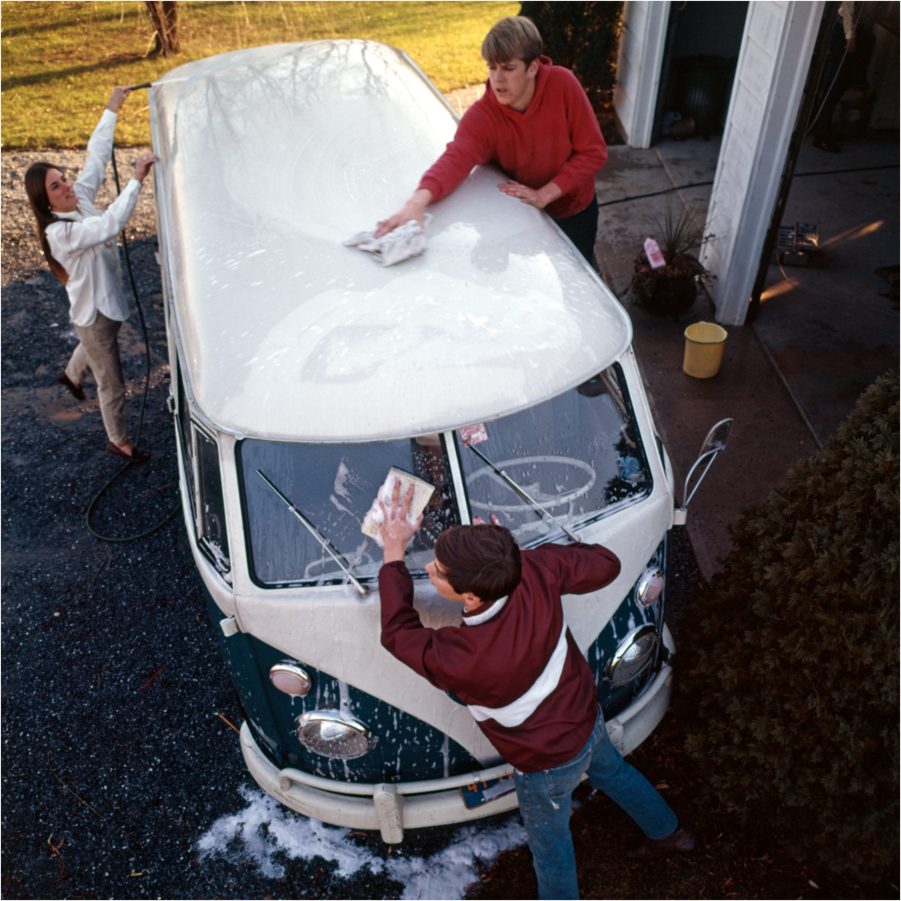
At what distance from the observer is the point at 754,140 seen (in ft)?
18.5

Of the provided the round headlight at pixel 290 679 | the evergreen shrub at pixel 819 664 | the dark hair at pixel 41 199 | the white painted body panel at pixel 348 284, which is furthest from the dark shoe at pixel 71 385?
the evergreen shrub at pixel 819 664

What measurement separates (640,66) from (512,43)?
561cm

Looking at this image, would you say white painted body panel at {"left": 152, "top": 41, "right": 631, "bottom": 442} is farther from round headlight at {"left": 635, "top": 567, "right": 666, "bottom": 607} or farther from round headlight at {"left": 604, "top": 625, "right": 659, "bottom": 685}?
round headlight at {"left": 604, "top": 625, "right": 659, "bottom": 685}

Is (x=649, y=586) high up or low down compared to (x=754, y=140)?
down

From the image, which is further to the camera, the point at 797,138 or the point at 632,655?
the point at 797,138

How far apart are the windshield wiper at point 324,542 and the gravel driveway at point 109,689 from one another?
54.6 inches

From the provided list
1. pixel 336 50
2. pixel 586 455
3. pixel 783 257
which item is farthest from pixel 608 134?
pixel 586 455

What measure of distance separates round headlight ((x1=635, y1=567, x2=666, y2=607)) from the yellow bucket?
2794mm

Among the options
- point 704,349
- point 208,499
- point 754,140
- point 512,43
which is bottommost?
point 704,349

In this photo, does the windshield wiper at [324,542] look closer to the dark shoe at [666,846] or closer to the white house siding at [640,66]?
the dark shoe at [666,846]

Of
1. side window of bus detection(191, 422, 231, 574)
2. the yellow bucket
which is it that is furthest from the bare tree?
side window of bus detection(191, 422, 231, 574)

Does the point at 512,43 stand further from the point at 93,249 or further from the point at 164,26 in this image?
the point at 164,26

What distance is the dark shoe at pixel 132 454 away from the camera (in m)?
5.62

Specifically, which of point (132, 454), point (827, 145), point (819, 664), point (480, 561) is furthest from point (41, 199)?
point (827, 145)
